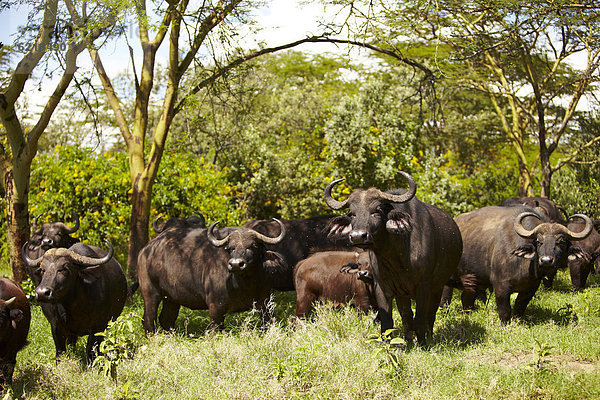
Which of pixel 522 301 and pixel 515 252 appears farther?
pixel 522 301

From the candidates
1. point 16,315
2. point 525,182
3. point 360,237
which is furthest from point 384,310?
point 525,182

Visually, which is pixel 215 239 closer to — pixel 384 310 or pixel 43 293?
pixel 43 293

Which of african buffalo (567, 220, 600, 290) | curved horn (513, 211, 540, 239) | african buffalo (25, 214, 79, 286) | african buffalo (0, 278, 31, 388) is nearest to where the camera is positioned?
african buffalo (0, 278, 31, 388)

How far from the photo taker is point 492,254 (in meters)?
8.39

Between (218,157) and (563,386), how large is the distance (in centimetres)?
1387

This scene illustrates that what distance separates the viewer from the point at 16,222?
959cm

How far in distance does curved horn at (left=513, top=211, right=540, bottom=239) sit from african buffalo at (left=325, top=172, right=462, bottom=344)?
1209 millimetres

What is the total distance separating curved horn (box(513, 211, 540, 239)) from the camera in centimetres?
778

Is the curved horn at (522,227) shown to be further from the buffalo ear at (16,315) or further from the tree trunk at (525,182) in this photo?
the tree trunk at (525,182)

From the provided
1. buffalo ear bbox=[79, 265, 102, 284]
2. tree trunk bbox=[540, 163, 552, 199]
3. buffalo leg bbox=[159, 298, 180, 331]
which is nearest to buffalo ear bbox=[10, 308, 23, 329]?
buffalo ear bbox=[79, 265, 102, 284]

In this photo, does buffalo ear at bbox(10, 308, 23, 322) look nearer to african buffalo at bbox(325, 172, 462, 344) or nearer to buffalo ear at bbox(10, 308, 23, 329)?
buffalo ear at bbox(10, 308, 23, 329)

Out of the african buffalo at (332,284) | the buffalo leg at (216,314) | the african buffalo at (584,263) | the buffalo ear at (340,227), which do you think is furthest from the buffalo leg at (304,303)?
the african buffalo at (584,263)

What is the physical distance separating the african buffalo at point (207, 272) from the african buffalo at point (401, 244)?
1.58 meters

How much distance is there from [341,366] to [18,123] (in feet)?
22.0
